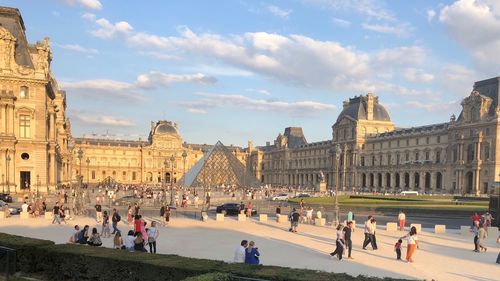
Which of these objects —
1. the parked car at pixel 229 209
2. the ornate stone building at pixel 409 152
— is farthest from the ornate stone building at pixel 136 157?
the parked car at pixel 229 209

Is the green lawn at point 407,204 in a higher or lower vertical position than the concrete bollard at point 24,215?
lower

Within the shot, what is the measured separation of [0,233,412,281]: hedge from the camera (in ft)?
29.6

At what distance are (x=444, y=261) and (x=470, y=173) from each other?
67.3m

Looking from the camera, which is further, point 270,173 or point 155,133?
point 270,173

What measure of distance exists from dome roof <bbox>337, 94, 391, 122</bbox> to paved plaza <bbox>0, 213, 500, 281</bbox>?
8427cm

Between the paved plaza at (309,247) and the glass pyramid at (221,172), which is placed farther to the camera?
the glass pyramid at (221,172)

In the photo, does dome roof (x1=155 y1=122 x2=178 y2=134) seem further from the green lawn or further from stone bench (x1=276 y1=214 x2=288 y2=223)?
stone bench (x1=276 y1=214 x2=288 y2=223)

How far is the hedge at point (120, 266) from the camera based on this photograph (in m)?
9.02

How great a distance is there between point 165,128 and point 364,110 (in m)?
65.2

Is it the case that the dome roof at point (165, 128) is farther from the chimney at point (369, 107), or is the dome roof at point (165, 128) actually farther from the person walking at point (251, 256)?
the person walking at point (251, 256)

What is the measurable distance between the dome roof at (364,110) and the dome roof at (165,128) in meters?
57.2

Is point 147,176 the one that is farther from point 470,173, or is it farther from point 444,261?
point 444,261

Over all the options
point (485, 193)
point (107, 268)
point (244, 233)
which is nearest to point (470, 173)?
point (485, 193)

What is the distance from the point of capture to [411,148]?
302ft
